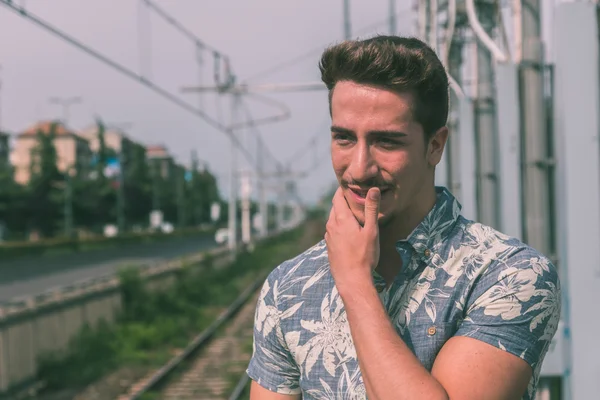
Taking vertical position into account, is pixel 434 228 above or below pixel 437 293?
above

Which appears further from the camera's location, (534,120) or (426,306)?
(534,120)

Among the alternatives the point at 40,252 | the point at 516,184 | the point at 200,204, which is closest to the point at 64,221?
the point at 40,252

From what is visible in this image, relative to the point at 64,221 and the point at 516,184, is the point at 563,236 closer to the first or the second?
the point at 516,184

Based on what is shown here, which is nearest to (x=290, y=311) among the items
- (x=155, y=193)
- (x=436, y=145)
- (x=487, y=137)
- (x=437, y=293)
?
(x=437, y=293)

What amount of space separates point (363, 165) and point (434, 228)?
0.24 metres

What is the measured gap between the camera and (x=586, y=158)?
4109mm

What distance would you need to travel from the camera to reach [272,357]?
6.69 ft

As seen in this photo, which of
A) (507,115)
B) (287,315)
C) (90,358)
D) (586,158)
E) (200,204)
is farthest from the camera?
(200,204)

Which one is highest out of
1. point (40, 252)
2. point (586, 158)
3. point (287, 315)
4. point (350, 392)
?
point (586, 158)

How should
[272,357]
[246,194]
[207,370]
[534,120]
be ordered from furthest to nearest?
[246,194] → [207,370] → [534,120] → [272,357]

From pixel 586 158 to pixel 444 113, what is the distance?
241 cm

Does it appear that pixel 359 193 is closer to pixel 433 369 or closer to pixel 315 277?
pixel 315 277

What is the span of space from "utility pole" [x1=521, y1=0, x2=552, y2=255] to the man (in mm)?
4160

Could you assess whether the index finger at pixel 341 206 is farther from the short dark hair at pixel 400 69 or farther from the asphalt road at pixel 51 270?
the asphalt road at pixel 51 270
